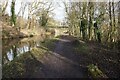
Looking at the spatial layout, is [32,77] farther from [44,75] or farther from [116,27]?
[116,27]

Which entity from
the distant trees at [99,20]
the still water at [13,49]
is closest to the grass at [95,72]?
the still water at [13,49]

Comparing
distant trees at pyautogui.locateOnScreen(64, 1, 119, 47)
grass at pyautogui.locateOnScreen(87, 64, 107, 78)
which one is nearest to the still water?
grass at pyautogui.locateOnScreen(87, 64, 107, 78)

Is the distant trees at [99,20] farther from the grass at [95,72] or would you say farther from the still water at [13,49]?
the grass at [95,72]

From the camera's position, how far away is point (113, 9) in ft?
53.4

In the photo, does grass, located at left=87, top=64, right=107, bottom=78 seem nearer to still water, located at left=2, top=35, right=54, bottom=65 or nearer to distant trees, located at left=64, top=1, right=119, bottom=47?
still water, located at left=2, top=35, right=54, bottom=65

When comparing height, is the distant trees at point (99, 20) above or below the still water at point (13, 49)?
above

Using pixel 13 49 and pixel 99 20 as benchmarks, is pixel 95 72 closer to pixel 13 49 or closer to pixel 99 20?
pixel 13 49

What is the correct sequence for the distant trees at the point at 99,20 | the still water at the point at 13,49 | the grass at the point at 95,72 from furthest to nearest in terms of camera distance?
the distant trees at the point at 99,20 → the still water at the point at 13,49 → the grass at the point at 95,72

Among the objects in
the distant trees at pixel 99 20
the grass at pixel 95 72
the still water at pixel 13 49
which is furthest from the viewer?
the distant trees at pixel 99 20

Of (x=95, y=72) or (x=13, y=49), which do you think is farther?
(x=13, y=49)

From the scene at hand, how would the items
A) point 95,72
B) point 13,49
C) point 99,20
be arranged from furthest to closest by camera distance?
1. point 99,20
2. point 13,49
3. point 95,72

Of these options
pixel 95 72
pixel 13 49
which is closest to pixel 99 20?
pixel 13 49

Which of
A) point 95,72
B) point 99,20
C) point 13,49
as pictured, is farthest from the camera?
point 99,20

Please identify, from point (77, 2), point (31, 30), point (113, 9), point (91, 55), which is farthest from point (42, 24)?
point (91, 55)
